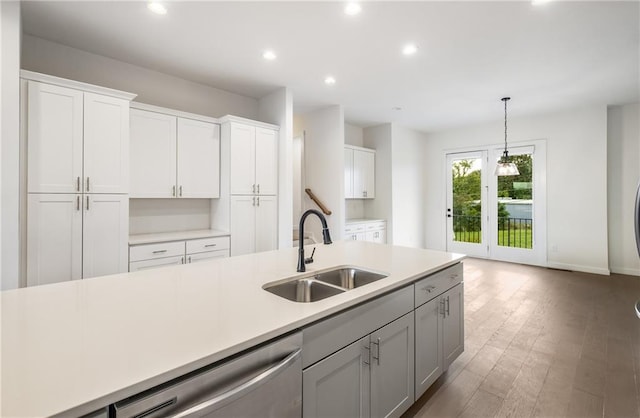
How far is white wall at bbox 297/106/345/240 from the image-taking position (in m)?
4.90

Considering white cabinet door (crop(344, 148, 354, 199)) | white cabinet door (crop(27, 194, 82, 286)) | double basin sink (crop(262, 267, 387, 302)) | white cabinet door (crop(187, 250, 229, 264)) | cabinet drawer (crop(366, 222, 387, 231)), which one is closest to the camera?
double basin sink (crop(262, 267, 387, 302))

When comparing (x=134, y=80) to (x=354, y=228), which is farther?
(x=354, y=228)

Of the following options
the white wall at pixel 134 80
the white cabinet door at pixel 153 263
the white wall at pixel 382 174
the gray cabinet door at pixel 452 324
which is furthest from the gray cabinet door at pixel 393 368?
the white wall at pixel 382 174

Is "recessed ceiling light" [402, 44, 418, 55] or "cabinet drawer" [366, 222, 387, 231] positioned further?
"cabinet drawer" [366, 222, 387, 231]

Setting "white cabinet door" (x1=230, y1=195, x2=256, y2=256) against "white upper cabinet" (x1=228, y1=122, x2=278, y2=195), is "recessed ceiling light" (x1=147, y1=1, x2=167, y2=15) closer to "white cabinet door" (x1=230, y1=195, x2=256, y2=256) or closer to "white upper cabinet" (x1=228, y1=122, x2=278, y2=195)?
"white upper cabinet" (x1=228, y1=122, x2=278, y2=195)

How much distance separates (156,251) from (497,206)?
6.00m

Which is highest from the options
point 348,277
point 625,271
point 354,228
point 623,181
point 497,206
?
point 623,181

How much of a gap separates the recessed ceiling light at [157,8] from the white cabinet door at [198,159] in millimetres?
1233

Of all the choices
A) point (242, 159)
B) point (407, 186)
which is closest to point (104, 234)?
point (242, 159)

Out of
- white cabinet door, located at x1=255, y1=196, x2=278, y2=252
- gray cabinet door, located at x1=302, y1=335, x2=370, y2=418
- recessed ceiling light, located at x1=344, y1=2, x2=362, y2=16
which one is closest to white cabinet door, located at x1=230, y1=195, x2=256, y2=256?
white cabinet door, located at x1=255, y1=196, x2=278, y2=252

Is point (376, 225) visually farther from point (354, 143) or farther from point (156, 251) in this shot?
point (156, 251)

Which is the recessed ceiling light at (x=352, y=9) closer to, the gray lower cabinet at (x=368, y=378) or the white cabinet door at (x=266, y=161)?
the white cabinet door at (x=266, y=161)

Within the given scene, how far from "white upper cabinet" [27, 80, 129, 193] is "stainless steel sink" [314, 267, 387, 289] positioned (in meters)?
2.30

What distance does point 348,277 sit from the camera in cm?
195
